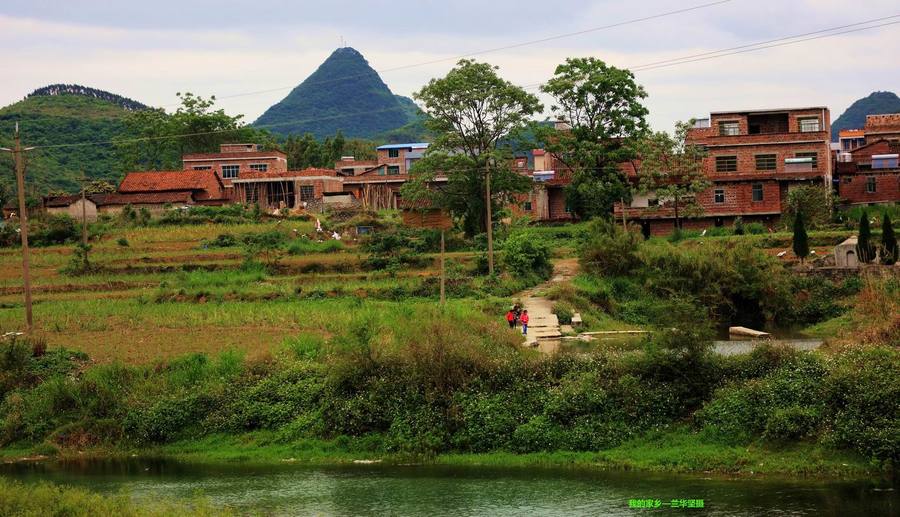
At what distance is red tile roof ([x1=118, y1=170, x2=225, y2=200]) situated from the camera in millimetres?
61750

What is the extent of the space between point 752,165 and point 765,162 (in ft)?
2.26

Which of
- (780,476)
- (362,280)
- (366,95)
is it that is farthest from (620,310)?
(366,95)

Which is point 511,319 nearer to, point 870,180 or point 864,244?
point 864,244

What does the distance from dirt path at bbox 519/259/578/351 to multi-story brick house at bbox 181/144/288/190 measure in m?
30.3

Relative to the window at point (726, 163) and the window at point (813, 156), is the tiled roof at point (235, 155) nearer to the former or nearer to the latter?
the window at point (726, 163)

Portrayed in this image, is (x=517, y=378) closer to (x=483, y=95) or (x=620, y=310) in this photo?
(x=620, y=310)

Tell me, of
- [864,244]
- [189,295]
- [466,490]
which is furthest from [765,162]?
[466,490]

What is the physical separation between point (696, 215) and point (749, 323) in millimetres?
15303

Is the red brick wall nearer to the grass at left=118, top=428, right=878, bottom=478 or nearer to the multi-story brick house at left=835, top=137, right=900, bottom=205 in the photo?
the multi-story brick house at left=835, top=137, right=900, bottom=205

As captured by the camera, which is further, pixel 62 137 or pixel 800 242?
pixel 62 137

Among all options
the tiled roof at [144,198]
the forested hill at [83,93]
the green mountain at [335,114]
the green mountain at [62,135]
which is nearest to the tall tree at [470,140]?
the tiled roof at [144,198]

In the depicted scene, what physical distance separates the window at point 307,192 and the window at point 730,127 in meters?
23.3

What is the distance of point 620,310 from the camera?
38125 millimetres

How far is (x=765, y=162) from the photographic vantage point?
53719 mm
